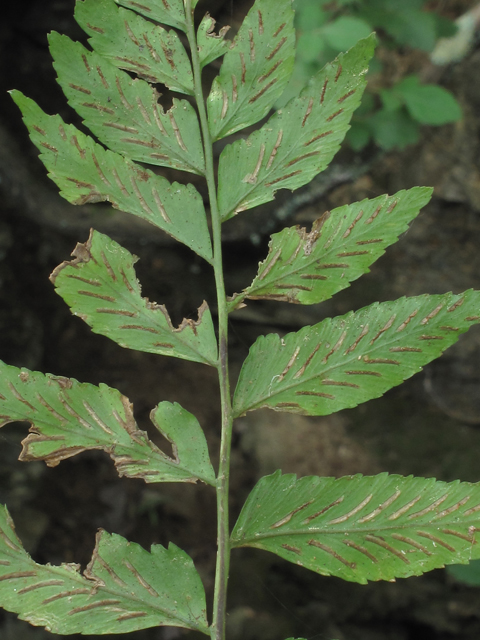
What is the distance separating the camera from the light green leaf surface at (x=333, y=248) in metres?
0.93

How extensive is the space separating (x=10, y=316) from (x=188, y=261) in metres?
0.84

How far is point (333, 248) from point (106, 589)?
656mm

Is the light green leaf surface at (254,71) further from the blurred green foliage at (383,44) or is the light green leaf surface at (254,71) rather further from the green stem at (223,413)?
the blurred green foliage at (383,44)

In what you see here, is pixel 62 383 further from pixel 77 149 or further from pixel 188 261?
pixel 188 261

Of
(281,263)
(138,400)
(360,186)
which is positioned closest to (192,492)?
(138,400)

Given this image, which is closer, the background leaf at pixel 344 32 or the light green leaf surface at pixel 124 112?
the light green leaf surface at pixel 124 112

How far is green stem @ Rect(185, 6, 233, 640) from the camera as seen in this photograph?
2.86 feet

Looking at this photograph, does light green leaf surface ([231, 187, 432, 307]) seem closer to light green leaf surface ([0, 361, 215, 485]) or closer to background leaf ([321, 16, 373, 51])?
light green leaf surface ([0, 361, 215, 485])

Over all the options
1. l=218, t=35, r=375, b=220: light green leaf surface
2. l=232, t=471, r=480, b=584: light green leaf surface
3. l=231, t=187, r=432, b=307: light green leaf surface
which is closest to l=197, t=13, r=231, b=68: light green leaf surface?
l=218, t=35, r=375, b=220: light green leaf surface

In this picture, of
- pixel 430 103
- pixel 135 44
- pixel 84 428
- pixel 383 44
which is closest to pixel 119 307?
pixel 84 428

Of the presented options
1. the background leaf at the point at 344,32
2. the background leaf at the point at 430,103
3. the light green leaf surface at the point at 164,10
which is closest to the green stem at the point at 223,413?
the light green leaf surface at the point at 164,10

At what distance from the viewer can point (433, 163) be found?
8.97ft

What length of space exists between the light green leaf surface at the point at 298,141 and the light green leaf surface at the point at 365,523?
0.50m

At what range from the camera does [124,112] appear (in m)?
0.96
